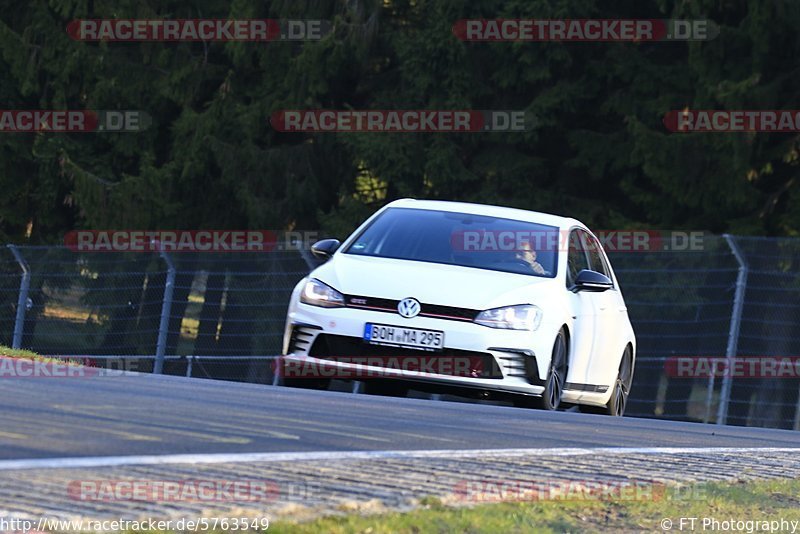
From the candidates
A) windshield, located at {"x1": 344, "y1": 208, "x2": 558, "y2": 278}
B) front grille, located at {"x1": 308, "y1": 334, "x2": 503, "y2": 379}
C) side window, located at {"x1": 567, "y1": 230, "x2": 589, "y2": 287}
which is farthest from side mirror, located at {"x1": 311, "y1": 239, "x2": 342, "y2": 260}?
side window, located at {"x1": 567, "y1": 230, "x2": 589, "y2": 287}

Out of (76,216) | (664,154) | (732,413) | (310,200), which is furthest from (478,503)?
(76,216)

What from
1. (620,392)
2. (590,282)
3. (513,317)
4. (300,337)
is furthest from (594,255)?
(300,337)

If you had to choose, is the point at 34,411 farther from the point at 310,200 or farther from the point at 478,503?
the point at 310,200

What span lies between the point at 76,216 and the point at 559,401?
73.9ft

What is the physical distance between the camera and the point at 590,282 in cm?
1141

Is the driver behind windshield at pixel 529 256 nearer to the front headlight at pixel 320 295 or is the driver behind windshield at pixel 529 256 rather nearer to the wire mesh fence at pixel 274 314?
the front headlight at pixel 320 295

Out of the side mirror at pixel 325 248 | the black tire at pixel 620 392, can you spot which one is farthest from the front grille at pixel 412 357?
the black tire at pixel 620 392

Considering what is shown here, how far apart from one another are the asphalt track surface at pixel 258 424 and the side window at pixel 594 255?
330cm

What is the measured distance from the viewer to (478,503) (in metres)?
5.09

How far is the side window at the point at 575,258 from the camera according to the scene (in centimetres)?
1166

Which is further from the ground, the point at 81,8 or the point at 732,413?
the point at 81,8

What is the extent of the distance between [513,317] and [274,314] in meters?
10.6

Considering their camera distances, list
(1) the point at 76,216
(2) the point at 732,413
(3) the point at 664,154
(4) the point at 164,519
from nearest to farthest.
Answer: (4) the point at 164,519 < (2) the point at 732,413 < (3) the point at 664,154 < (1) the point at 76,216

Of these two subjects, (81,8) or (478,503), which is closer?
(478,503)
